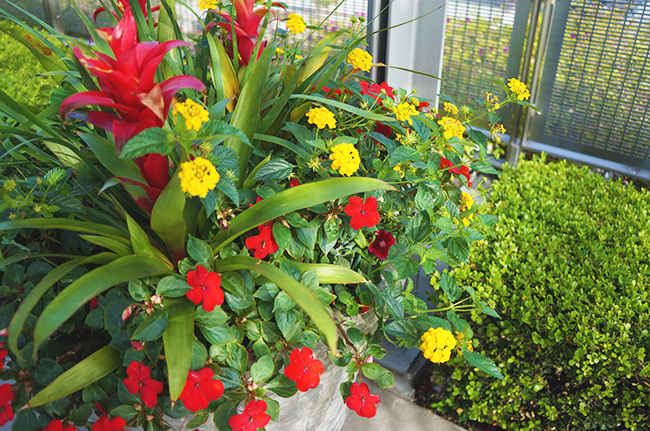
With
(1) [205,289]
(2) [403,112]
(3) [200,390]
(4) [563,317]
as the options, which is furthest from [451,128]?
(4) [563,317]

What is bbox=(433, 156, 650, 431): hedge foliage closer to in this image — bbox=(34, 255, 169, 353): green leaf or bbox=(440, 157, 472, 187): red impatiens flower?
bbox=(440, 157, 472, 187): red impatiens flower

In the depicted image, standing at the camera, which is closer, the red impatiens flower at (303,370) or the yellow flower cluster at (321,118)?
the red impatiens flower at (303,370)

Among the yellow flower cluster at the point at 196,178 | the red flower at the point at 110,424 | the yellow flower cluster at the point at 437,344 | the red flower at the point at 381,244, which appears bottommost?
the red flower at the point at 110,424

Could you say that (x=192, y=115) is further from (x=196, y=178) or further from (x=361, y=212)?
(x=361, y=212)

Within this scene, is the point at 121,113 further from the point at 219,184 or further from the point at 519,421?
the point at 519,421

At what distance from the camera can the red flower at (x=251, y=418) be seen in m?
0.78

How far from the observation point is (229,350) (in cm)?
86

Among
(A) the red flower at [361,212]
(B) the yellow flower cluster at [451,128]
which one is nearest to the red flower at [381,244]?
(A) the red flower at [361,212]

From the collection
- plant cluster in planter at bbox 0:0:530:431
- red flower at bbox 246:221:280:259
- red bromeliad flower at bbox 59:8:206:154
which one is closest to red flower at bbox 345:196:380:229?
plant cluster in planter at bbox 0:0:530:431

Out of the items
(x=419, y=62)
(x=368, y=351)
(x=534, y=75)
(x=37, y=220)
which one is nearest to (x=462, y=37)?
(x=534, y=75)

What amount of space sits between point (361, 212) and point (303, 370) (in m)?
0.33

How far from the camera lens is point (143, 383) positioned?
0.78m

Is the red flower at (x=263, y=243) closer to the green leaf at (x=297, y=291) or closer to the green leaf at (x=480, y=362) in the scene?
the green leaf at (x=297, y=291)

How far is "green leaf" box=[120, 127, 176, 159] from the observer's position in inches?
26.4
